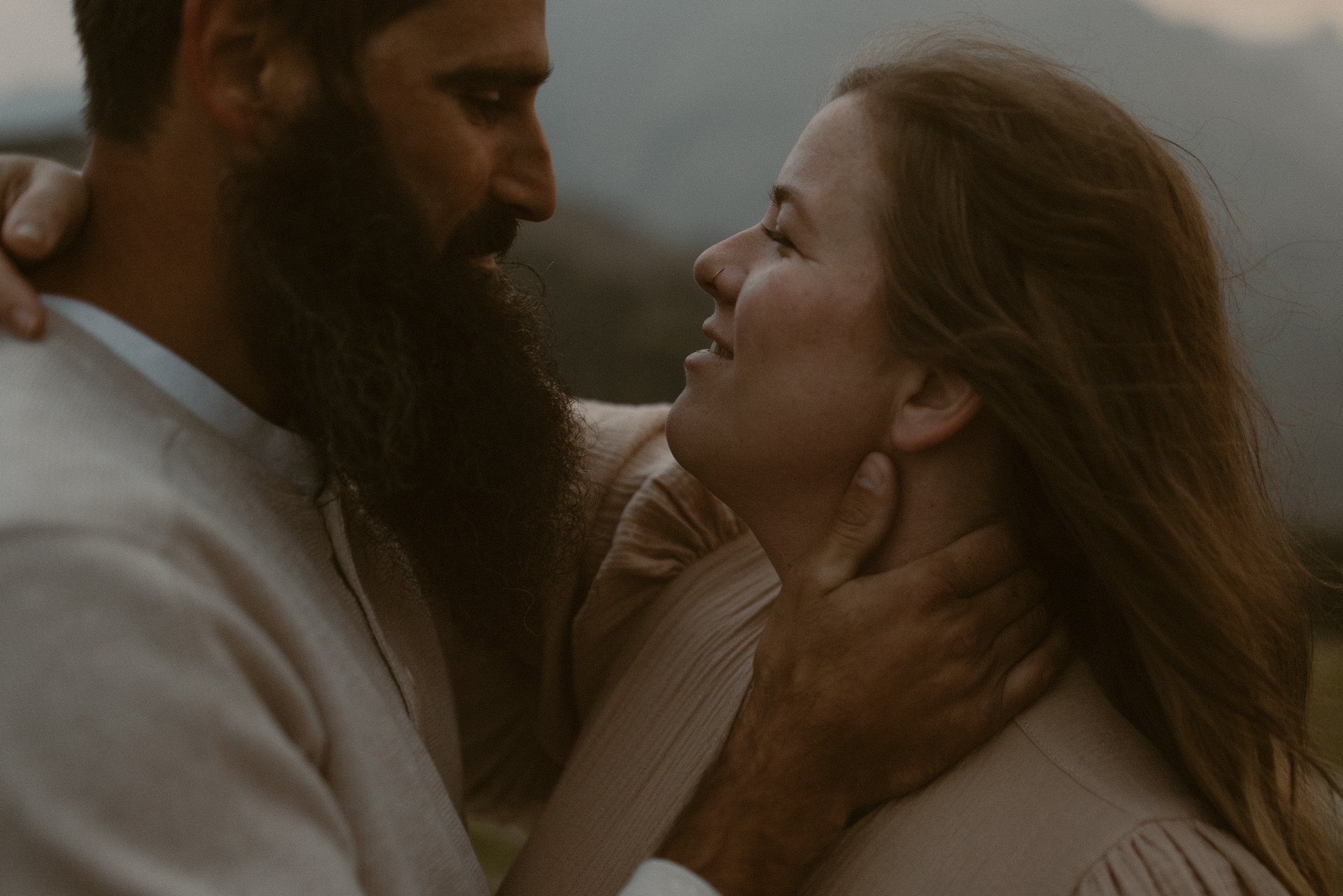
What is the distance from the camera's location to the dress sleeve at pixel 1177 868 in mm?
1231

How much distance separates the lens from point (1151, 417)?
1.45 meters

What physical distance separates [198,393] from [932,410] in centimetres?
101

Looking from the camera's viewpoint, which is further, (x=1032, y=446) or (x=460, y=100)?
(x=460, y=100)

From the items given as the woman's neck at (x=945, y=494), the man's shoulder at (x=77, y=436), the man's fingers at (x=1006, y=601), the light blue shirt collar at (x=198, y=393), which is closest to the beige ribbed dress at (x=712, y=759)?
the man's fingers at (x=1006, y=601)

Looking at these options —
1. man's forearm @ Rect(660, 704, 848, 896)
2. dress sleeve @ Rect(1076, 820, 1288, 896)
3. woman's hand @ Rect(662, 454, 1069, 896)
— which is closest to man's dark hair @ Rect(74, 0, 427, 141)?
woman's hand @ Rect(662, 454, 1069, 896)

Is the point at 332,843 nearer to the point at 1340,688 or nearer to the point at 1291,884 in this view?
the point at 1291,884

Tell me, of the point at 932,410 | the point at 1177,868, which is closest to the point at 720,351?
the point at 932,410

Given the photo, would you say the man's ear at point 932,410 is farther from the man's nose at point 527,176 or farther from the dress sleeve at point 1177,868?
the man's nose at point 527,176

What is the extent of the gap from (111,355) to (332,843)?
65 cm

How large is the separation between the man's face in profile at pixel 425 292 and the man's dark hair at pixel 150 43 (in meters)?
0.04

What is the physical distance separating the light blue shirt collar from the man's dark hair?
1.00ft

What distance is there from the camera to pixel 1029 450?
1.44 metres

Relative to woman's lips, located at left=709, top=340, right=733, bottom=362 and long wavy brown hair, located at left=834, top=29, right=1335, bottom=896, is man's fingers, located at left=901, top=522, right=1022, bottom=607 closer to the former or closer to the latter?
long wavy brown hair, located at left=834, top=29, right=1335, bottom=896

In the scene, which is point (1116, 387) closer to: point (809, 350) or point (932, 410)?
point (932, 410)
